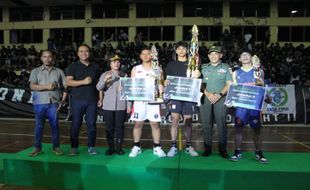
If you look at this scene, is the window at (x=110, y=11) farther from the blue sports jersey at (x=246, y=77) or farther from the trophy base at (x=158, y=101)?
the blue sports jersey at (x=246, y=77)

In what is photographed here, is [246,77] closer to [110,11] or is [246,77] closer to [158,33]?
[158,33]

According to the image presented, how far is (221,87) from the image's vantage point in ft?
18.7

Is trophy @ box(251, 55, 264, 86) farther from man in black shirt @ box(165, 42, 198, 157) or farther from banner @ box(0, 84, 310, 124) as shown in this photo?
banner @ box(0, 84, 310, 124)

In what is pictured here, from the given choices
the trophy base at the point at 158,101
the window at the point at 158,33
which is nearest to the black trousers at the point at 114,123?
the trophy base at the point at 158,101

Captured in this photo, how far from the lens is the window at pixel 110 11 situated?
25.4m

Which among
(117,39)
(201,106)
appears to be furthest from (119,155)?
(117,39)

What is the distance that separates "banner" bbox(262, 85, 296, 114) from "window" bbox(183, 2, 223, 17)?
461 inches

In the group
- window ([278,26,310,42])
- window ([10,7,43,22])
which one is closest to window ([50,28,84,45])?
window ([10,7,43,22])

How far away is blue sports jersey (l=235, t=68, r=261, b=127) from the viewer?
555 cm

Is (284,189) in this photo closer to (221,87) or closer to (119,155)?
(221,87)

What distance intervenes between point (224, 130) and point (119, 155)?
1.60 meters

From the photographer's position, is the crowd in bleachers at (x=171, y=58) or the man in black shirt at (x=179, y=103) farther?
the crowd in bleachers at (x=171, y=58)

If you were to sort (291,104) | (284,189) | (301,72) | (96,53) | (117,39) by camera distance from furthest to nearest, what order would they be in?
(117,39) → (96,53) → (301,72) → (291,104) → (284,189)

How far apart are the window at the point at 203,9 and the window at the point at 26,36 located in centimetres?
1021
